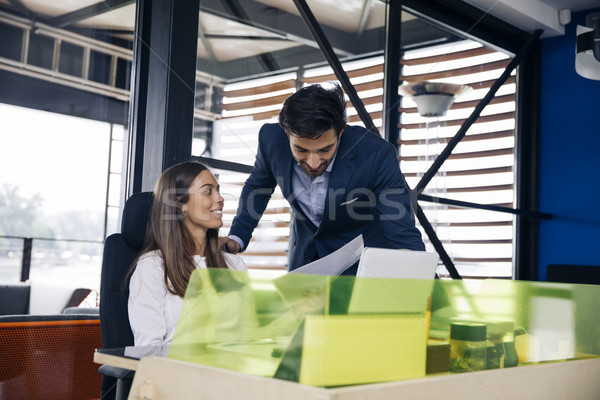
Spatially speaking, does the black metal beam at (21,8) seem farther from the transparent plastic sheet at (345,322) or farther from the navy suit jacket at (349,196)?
the transparent plastic sheet at (345,322)

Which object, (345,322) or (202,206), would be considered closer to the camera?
(345,322)

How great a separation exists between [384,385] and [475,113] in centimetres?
392

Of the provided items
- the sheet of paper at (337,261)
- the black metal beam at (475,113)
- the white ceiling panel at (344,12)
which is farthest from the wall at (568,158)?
the sheet of paper at (337,261)

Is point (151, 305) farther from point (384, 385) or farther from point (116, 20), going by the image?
point (116, 20)

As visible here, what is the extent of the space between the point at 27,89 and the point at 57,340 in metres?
1.00

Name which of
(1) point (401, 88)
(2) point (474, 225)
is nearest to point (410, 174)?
(1) point (401, 88)

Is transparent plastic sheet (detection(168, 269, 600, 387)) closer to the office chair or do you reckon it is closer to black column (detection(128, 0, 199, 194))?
the office chair

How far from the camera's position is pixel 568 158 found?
491 cm

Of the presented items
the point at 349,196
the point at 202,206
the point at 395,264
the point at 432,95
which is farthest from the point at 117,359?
the point at 432,95

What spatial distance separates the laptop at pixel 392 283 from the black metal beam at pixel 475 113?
9.74 ft

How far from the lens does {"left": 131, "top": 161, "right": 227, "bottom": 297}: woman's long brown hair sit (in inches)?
70.7

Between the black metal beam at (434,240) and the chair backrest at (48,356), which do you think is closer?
the chair backrest at (48,356)

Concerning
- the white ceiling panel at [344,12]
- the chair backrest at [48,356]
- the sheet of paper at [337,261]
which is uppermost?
the white ceiling panel at [344,12]

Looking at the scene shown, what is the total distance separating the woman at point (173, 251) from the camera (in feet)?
5.56
